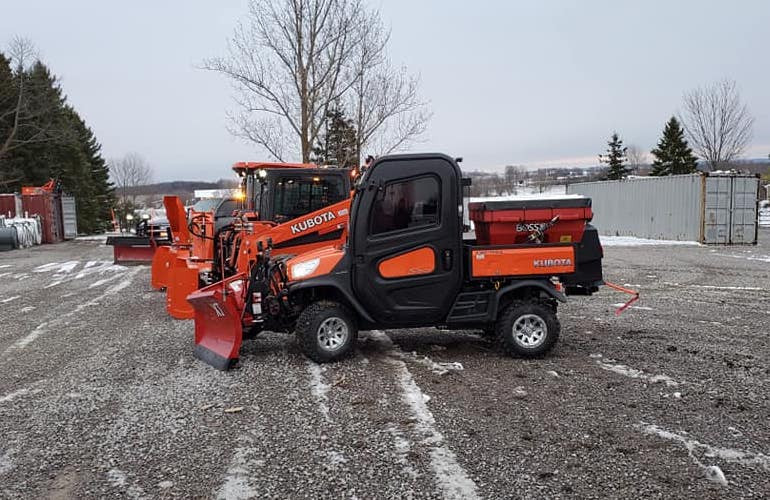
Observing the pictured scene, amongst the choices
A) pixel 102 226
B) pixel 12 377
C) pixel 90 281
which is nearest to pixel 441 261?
pixel 12 377

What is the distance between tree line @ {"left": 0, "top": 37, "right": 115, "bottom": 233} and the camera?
3666cm

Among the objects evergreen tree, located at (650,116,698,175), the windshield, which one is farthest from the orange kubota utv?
evergreen tree, located at (650,116,698,175)

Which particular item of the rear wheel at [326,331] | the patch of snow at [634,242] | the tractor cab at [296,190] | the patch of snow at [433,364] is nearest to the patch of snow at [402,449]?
the patch of snow at [433,364]

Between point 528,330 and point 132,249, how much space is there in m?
12.3

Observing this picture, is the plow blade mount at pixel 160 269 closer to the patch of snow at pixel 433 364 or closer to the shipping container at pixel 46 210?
the patch of snow at pixel 433 364

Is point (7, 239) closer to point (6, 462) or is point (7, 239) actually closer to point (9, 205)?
point (9, 205)

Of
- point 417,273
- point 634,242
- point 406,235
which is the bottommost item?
point 634,242

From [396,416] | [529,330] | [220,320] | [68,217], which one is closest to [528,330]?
[529,330]

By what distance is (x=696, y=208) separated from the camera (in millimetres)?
21984

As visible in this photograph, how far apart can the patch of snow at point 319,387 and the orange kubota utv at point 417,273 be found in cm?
14

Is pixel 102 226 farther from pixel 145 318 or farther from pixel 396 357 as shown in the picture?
pixel 396 357

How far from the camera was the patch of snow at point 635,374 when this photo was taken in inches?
215

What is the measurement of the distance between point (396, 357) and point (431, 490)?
117 inches

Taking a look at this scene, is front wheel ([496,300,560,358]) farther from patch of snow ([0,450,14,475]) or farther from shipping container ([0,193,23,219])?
shipping container ([0,193,23,219])
